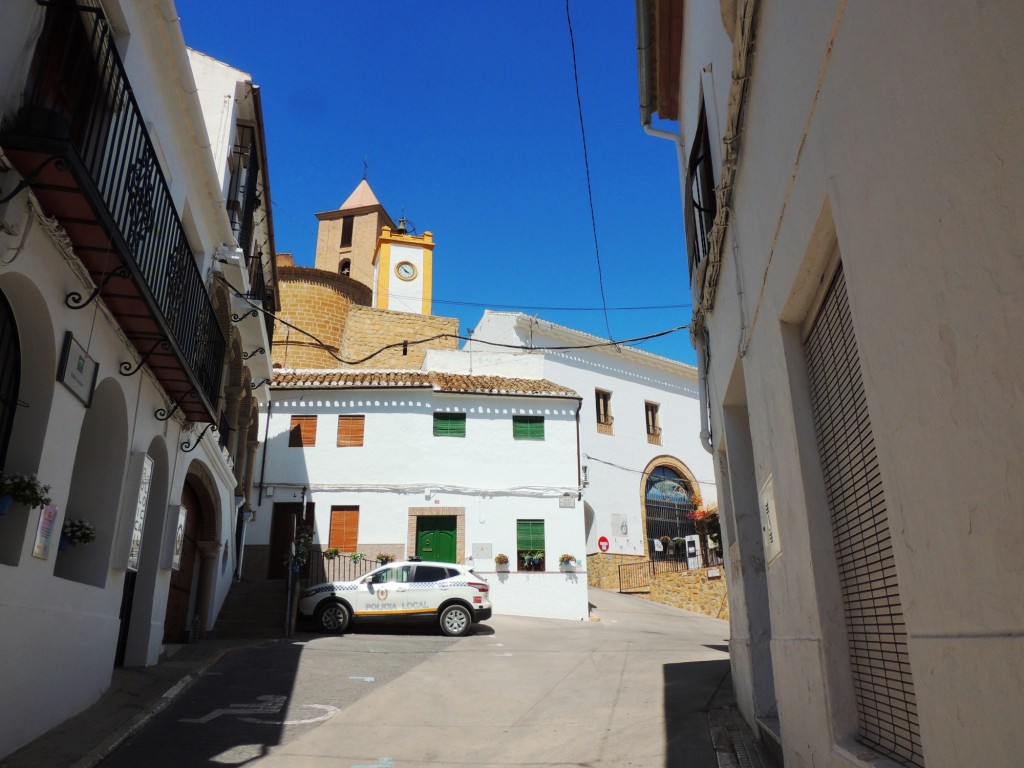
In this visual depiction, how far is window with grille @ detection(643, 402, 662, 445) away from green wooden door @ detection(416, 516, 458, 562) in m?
12.3

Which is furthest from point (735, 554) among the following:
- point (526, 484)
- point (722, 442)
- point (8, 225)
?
point (526, 484)

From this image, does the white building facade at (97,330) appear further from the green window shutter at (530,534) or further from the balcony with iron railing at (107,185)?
the green window shutter at (530,534)

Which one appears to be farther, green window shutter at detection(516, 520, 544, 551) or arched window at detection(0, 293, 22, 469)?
green window shutter at detection(516, 520, 544, 551)

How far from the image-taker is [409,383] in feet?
72.6

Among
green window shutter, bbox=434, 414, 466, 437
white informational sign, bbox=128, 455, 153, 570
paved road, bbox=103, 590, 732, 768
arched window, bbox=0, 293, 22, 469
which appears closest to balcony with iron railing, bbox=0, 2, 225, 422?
arched window, bbox=0, 293, 22, 469

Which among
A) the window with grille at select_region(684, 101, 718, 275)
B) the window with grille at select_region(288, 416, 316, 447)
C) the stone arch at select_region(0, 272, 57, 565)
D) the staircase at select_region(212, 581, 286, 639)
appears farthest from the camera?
the window with grille at select_region(288, 416, 316, 447)

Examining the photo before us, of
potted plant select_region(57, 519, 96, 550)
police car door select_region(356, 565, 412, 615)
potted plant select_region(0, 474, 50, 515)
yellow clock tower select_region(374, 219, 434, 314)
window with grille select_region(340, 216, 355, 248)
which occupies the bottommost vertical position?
police car door select_region(356, 565, 412, 615)

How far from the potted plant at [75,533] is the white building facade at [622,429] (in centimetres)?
1850

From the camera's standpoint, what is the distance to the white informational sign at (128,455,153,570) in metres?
8.87

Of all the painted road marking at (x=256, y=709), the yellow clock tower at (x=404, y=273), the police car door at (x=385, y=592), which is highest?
the yellow clock tower at (x=404, y=273)

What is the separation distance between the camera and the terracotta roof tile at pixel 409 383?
71.2ft

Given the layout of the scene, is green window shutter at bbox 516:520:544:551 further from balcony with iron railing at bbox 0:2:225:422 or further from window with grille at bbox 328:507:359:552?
balcony with iron railing at bbox 0:2:225:422

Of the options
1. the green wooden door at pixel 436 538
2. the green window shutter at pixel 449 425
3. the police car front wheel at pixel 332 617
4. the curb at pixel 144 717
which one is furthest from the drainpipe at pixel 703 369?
the green window shutter at pixel 449 425

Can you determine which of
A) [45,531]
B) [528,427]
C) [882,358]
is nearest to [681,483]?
[528,427]
